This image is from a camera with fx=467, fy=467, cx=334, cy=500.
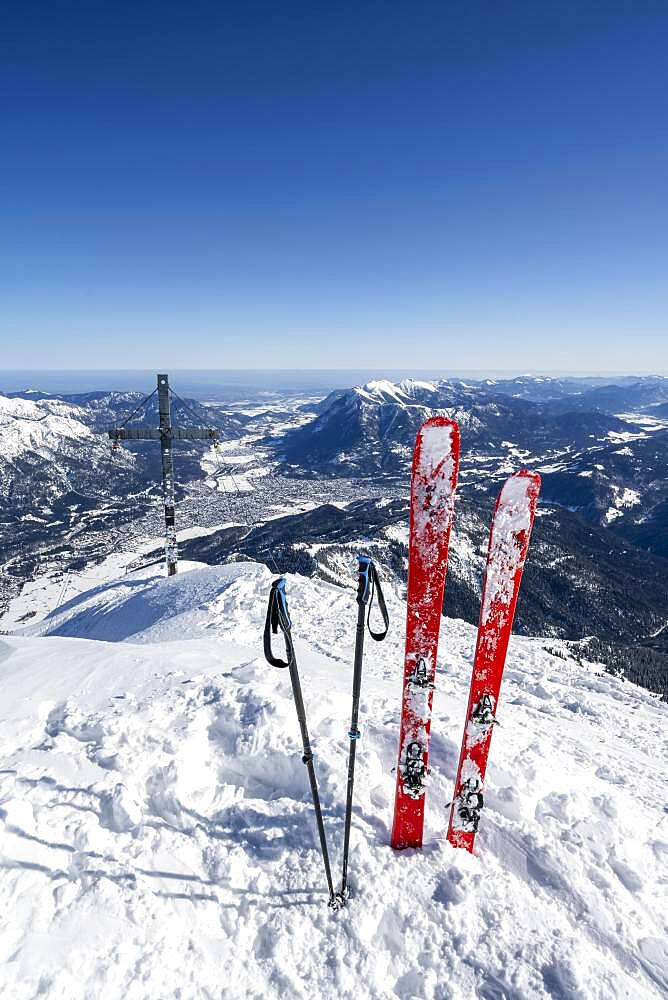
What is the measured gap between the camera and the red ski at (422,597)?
6.83 m

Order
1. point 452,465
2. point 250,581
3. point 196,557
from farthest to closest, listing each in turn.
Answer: point 196,557 < point 250,581 < point 452,465

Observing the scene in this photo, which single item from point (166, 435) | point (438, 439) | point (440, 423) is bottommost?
point (166, 435)

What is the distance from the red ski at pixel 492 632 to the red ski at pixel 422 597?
706mm

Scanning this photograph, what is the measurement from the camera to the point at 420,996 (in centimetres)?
572

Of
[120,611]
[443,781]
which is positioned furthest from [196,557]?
[443,781]

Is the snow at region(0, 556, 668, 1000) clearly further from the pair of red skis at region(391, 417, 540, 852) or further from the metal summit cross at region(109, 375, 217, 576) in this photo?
the metal summit cross at region(109, 375, 217, 576)

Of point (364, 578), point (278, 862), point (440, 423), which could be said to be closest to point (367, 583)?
point (364, 578)

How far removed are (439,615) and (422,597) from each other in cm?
47

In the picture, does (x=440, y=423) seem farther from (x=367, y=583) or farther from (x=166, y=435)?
(x=166, y=435)

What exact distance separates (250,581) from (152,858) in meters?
21.6

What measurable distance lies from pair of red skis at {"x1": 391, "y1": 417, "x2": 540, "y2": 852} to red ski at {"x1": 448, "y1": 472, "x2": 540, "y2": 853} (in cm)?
1

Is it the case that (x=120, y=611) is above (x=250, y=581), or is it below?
below

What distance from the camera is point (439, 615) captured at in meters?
7.43

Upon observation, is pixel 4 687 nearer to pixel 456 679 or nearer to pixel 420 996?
pixel 420 996
